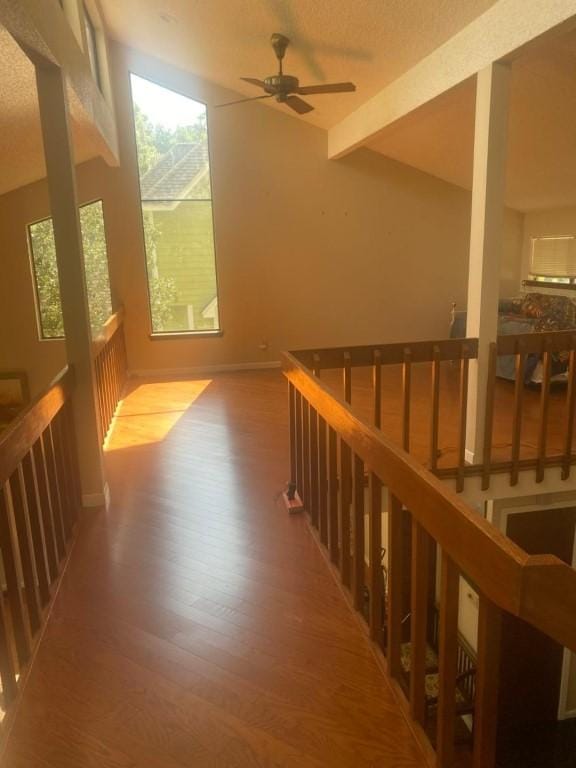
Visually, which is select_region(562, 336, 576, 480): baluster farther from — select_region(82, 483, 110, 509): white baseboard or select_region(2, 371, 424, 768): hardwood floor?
select_region(82, 483, 110, 509): white baseboard

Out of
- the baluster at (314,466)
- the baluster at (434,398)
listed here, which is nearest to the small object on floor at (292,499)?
the baluster at (314,466)

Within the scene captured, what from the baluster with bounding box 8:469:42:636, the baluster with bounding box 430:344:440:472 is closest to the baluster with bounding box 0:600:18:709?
the baluster with bounding box 8:469:42:636

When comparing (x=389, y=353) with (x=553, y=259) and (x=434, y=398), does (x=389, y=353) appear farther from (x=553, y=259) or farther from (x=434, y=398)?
(x=553, y=259)

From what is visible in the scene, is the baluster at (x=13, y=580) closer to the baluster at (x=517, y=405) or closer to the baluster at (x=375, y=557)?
the baluster at (x=375, y=557)

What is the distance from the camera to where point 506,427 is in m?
4.18

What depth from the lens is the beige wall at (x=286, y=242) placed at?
621 cm

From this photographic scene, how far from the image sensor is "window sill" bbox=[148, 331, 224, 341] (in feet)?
21.5

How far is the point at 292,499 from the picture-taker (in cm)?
321

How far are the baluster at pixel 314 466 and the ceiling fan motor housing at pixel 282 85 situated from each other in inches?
101

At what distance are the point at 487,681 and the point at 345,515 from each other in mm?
1171

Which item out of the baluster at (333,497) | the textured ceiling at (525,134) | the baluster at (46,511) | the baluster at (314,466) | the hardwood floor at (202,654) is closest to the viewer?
the hardwood floor at (202,654)

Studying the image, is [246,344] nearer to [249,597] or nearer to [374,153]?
[374,153]

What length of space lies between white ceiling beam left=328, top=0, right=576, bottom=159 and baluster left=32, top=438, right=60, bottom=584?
3082 millimetres

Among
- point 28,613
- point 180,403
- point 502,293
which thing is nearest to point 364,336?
point 502,293
